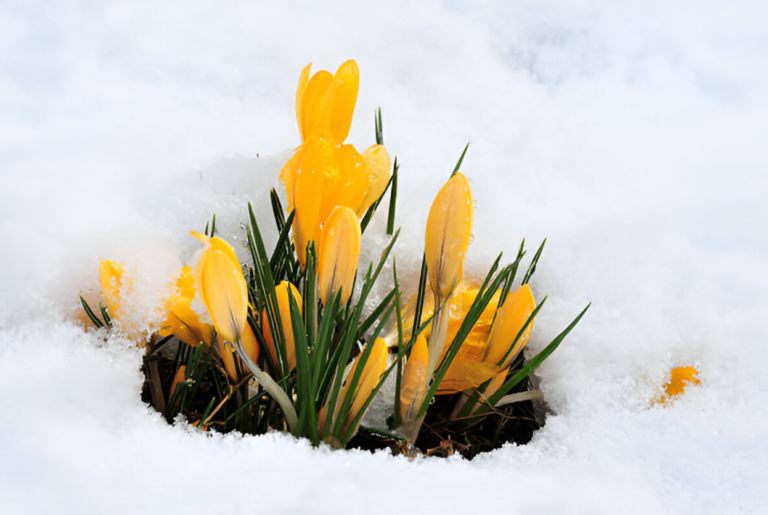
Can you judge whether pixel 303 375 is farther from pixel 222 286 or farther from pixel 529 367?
pixel 529 367

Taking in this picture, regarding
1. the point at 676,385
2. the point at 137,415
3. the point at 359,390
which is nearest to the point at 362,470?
the point at 359,390

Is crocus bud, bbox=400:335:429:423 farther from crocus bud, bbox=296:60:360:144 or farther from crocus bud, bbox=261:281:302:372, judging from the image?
crocus bud, bbox=296:60:360:144

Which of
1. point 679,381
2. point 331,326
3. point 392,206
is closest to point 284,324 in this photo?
point 331,326

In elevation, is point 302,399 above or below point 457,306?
below

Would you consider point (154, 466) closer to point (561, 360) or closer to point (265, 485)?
point (265, 485)

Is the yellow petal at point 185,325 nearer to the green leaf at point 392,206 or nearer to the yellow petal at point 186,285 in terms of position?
the yellow petal at point 186,285

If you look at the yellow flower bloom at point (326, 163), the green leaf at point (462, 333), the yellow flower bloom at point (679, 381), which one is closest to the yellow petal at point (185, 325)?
the yellow flower bloom at point (326, 163)
